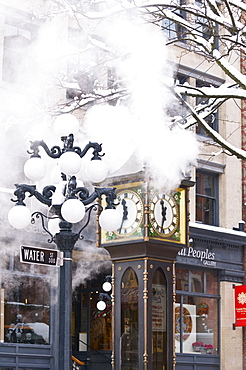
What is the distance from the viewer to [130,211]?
9711 mm

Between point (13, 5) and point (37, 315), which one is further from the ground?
point (13, 5)

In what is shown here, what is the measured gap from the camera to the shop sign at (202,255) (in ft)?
59.6

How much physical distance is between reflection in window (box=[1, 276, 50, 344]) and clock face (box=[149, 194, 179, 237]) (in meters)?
5.88

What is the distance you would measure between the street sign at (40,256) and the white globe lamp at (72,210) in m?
0.39

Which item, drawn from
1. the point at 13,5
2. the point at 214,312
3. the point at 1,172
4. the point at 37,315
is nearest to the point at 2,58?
the point at 13,5

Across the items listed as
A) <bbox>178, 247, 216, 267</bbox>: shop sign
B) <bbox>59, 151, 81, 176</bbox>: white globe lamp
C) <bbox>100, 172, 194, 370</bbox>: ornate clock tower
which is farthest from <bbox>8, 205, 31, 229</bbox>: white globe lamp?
<bbox>178, 247, 216, 267</bbox>: shop sign

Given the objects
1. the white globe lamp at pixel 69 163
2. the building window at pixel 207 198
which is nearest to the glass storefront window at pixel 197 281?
the building window at pixel 207 198

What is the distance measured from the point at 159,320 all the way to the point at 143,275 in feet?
2.06

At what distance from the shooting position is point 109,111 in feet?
32.8

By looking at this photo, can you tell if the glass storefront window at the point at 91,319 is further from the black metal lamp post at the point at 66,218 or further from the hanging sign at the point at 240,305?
the black metal lamp post at the point at 66,218

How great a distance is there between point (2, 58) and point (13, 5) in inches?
45.1

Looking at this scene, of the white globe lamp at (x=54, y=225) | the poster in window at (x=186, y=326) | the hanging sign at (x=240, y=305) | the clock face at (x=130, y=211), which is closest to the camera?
the white globe lamp at (x=54, y=225)

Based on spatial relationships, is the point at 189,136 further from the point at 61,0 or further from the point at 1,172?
the point at 1,172

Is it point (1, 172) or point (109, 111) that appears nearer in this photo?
point (109, 111)
